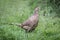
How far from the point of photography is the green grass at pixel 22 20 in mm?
7105

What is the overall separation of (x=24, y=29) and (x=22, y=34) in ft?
1.42

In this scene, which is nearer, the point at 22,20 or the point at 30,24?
the point at 30,24

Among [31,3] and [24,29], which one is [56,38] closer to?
[24,29]

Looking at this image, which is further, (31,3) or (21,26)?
(31,3)

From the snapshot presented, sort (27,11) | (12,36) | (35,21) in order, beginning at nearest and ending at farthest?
1. (12,36)
2. (35,21)
3. (27,11)

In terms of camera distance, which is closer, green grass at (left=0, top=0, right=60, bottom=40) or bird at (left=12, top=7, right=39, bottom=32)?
green grass at (left=0, top=0, right=60, bottom=40)

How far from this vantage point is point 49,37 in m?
7.29

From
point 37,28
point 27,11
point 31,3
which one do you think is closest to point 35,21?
point 37,28

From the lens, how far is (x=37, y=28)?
26.2ft

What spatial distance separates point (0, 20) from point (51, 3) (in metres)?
2.08

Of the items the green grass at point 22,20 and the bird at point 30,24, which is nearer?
the green grass at point 22,20

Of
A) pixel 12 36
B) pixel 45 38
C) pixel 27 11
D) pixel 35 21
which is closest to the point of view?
pixel 12 36

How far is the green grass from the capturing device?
711 cm

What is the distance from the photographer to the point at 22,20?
28.2ft
